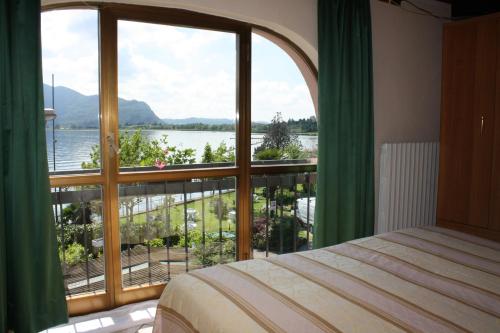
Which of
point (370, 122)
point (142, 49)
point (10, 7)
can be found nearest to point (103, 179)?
point (142, 49)

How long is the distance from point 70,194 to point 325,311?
6.59 feet

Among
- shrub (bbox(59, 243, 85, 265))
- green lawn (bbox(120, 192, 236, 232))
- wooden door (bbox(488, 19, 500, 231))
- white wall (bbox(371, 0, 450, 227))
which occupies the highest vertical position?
white wall (bbox(371, 0, 450, 227))

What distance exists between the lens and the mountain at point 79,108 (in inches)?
97.7

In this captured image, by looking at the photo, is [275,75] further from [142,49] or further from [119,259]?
[119,259]

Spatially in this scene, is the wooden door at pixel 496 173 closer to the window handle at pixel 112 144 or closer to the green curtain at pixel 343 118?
the green curtain at pixel 343 118

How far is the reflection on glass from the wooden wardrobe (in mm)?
1120

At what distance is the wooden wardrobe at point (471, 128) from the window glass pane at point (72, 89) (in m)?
2.69

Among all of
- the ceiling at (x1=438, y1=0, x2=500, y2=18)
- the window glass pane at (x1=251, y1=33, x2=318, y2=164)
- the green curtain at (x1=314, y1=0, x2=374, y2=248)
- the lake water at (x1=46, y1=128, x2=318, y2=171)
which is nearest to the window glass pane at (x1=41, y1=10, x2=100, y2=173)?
the lake water at (x1=46, y1=128, x2=318, y2=171)

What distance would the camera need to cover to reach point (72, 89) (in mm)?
2496

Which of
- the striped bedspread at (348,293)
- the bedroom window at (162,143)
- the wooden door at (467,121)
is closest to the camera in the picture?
the striped bedspread at (348,293)

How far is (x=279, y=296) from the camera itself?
1383mm

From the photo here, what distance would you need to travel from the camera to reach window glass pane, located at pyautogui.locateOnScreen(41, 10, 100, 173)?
96.2 inches

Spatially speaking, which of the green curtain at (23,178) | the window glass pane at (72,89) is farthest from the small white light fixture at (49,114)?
the green curtain at (23,178)

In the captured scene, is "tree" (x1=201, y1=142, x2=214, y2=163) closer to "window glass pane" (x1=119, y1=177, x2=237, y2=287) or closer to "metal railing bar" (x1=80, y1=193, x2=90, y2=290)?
"window glass pane" (x1=119, y1=177, x2=237, y2=287)
